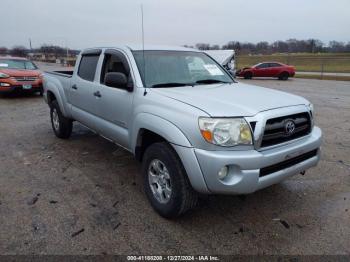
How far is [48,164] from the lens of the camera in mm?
4770

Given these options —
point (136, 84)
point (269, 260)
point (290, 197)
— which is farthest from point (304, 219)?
point (136, 84)

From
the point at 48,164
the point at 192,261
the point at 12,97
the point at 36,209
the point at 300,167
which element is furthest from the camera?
the point at 12,97

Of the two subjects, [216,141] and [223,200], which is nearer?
[216,141]

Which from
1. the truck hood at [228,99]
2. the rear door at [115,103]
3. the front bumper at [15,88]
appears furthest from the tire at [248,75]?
the truck hood at [228,99]

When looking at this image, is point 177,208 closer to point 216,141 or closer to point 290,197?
point 216,141

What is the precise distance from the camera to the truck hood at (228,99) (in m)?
2.79

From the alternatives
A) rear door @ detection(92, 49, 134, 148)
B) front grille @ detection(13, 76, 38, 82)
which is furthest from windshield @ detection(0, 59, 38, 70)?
rear door @ detection(92, 49, 134, 148)

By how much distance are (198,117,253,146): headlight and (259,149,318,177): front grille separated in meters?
0.37

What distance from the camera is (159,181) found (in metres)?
3.30

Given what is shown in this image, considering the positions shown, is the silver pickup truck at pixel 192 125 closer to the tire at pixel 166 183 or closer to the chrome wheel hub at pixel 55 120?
the tire at pixel 166 183

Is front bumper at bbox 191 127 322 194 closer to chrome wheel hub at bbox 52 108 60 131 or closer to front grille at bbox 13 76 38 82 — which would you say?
chrome wheel hub at bbox 52 108 60 131

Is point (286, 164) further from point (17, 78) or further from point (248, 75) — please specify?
point (248, 75)

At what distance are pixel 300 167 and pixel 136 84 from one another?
203cm

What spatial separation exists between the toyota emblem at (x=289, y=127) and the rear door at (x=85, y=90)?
2.72 m
